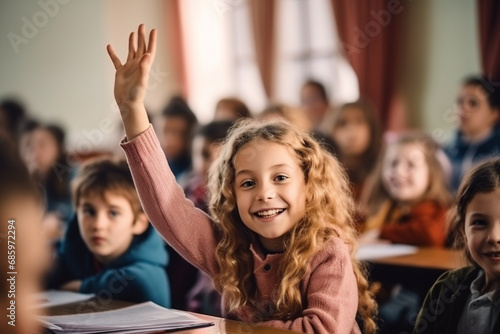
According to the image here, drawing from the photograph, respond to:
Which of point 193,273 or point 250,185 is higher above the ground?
point 250,185

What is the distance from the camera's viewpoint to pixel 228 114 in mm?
4273

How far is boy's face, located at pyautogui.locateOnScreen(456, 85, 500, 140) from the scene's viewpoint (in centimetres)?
469

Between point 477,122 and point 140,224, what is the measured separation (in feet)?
10.3

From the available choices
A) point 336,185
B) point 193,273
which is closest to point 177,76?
point 193,273

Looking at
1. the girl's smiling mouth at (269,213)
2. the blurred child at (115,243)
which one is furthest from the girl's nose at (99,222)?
the girl's smiling mouth at (269,213)

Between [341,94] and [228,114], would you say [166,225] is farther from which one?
[341,94]

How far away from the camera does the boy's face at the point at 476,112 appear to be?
4688 millimetres

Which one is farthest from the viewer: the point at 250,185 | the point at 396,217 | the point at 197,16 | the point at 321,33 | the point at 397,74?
the point at 197,16

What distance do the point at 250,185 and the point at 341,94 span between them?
203 inches

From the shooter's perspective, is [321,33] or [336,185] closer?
[336,185]

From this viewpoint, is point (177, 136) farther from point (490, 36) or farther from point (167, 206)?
point (490, 36)

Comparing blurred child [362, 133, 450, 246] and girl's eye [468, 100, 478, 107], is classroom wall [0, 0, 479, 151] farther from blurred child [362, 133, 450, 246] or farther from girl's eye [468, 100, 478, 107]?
blurred child [362, 133, 450, 246]

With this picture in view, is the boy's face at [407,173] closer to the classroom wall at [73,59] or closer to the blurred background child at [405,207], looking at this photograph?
the blurred background child at [405,207]

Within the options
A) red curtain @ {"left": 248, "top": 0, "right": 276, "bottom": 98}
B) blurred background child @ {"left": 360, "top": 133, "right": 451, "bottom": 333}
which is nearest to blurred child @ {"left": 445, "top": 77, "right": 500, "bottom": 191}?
blurred background child @ {"left": 360, "top": 133, "right": 451, "bottom": 333}
